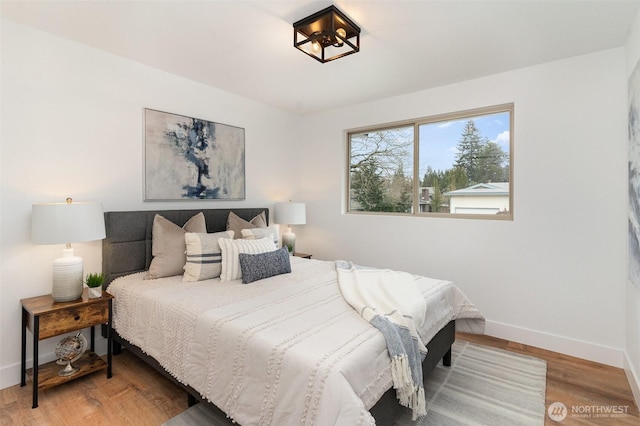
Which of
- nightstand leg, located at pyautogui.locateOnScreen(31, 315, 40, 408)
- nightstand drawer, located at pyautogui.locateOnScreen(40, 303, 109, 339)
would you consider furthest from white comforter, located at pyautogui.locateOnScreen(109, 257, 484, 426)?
nightstand leg, located at pyautogui.locateOnScreen(31, 315, 40, 408)

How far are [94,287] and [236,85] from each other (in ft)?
7.60

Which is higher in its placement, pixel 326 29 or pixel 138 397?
pixel 326 29

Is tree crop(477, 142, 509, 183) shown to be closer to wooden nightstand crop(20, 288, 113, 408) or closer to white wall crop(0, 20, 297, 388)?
white wall crop(0, 20, 297, 388)

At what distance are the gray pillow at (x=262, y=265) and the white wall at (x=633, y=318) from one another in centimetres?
250

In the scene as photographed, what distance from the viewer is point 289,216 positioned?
13.0 feet

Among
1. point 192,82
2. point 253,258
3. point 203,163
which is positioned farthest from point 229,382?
point 192,82

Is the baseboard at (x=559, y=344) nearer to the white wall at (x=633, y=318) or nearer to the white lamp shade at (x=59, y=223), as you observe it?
the white wall at (x=633, y=318)

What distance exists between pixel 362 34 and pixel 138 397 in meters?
2.95

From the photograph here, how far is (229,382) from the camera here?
153cm

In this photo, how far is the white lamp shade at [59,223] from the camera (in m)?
2.06

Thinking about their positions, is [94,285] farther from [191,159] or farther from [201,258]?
[191,159]

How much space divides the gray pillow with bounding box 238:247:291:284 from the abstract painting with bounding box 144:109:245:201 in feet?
3.69

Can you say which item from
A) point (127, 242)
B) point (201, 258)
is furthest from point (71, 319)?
point (201, 258)

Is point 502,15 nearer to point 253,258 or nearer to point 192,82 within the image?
point 253,258
